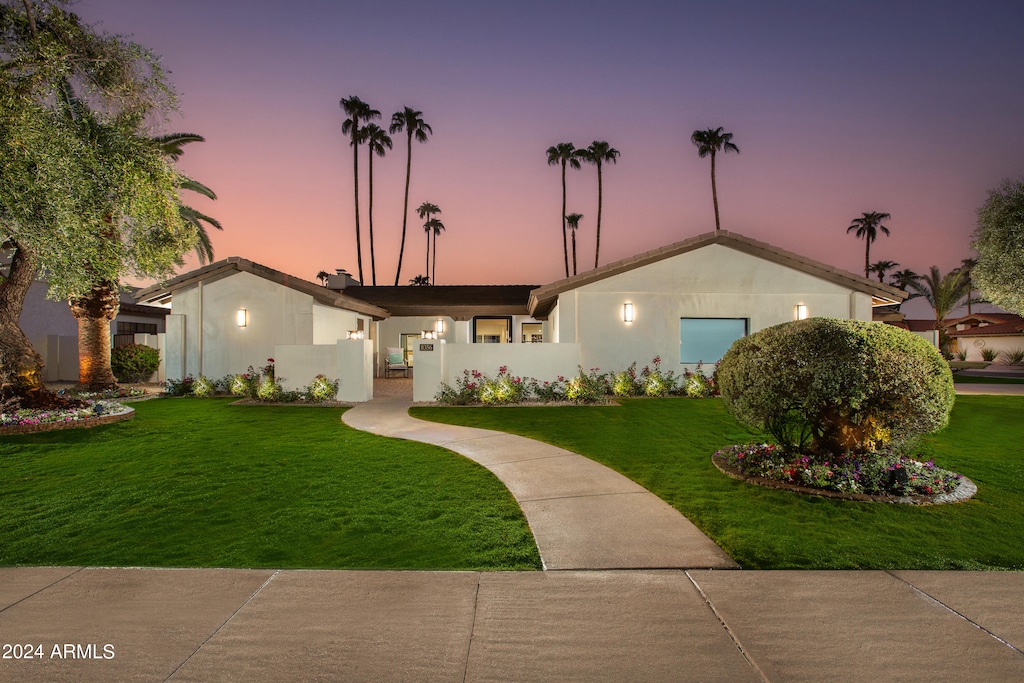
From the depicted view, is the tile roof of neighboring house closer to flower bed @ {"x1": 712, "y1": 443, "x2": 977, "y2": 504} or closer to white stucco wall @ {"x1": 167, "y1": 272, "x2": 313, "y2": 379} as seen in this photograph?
white stucco wall @ {"x1": 167, "y1": 272, "x2": 313, "y2": 379}

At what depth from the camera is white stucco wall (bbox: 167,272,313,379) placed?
55.1 ft

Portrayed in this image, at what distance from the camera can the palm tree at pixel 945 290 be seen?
39438 millimetres

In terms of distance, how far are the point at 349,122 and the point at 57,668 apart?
42.6m

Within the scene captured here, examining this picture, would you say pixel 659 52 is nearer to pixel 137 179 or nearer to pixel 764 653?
pixel 137 179

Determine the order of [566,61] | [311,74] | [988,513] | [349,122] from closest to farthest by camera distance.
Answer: [988,513] < [566,61] < [311,74] < [349,122]

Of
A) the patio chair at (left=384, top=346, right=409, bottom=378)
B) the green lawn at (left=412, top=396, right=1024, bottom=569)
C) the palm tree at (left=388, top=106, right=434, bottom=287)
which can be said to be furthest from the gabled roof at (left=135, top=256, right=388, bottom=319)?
the palm tree at (left=388, top=106, right=434, bottom=287)

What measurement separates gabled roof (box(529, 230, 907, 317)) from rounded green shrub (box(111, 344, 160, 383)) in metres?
15.5

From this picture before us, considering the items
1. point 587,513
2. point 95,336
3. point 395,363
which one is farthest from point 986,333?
point 95,336

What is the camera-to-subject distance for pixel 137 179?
35.0 feet

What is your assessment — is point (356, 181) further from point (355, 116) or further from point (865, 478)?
point (865, 478)

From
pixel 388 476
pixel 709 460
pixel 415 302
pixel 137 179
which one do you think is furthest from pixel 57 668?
pixel 415 302

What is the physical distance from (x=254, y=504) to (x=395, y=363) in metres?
18.3

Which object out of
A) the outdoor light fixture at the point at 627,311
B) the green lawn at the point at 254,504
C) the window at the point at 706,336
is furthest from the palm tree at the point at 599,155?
the green lawn at the point at 254,504

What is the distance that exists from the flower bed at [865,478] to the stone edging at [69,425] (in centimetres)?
1228
